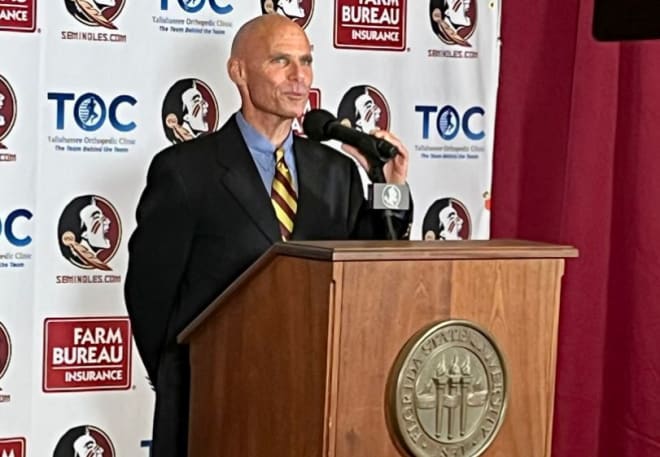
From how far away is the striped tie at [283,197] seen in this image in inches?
95.6

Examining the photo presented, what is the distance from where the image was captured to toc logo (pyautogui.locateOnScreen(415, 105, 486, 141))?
10.9ft

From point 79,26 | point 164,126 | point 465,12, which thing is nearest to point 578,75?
point 465,12

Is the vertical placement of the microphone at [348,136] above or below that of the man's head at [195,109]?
below

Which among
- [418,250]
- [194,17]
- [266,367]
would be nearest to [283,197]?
[266,367]

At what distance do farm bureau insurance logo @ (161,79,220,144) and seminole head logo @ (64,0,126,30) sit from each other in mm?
222

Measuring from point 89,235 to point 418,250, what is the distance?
130 centimetres

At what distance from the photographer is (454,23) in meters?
3.33

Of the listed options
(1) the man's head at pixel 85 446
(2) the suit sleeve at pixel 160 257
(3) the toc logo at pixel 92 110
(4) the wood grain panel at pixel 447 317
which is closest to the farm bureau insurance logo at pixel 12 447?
(1) the man's head at pixel 85 446

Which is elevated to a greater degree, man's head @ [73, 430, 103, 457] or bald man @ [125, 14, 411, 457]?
bald man @ [125, 14, 411, 457]

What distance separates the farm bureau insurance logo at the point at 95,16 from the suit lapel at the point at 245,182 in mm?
590

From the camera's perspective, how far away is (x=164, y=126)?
3010mm

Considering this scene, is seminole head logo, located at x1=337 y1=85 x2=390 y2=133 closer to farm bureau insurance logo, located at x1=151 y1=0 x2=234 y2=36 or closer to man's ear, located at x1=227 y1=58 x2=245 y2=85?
farm bureau insurance logo, located at x1=151 y1=0 x2=234 y2=36

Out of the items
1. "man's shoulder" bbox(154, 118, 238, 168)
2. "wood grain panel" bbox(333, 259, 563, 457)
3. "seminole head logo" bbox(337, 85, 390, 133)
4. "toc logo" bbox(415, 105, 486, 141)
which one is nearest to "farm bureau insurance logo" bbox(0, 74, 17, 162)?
"man's shoulder" bbox(154, 118, 238, 168)

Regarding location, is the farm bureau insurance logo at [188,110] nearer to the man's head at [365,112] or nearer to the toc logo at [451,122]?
the man's head at [365,112]
